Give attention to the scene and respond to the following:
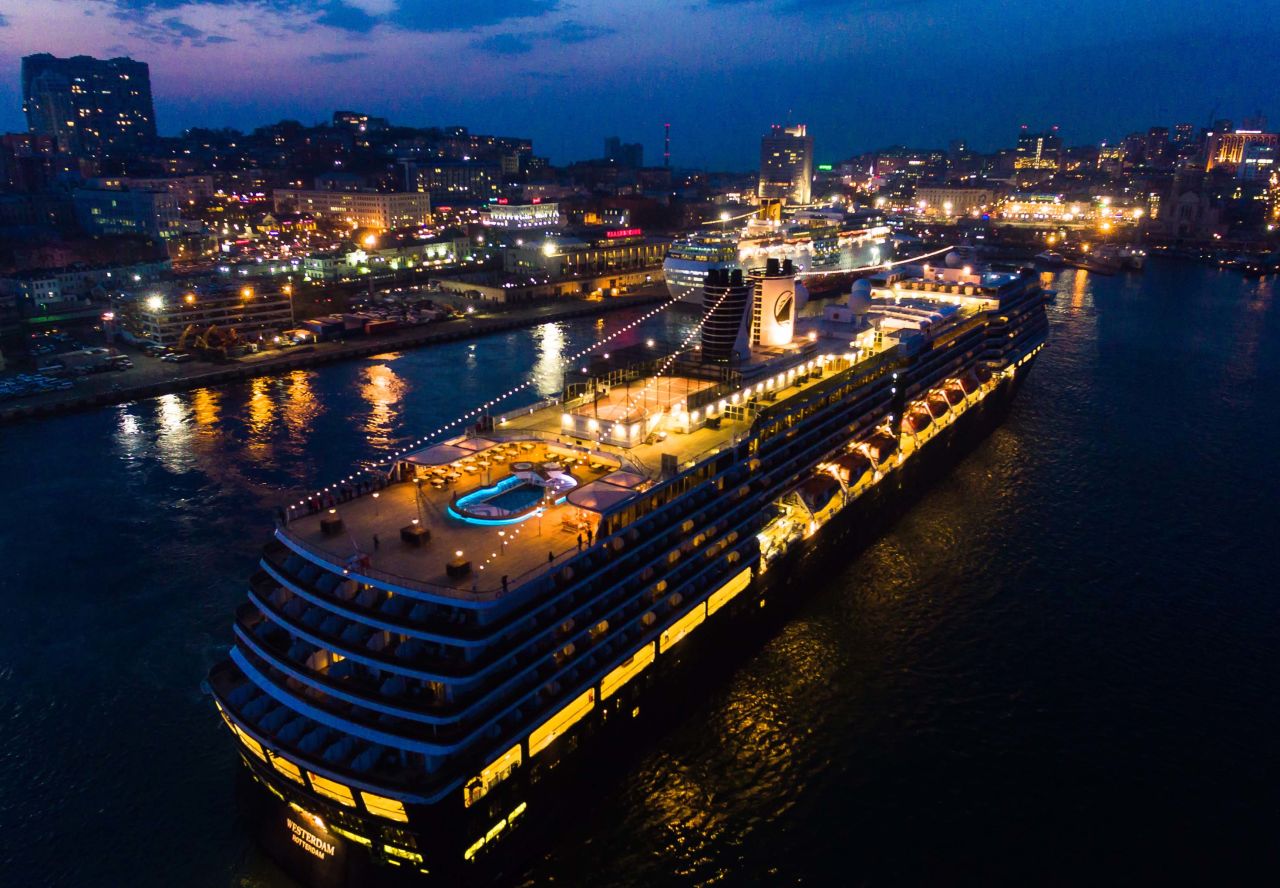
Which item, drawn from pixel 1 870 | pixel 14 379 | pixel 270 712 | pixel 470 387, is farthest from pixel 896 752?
pixel 14 379

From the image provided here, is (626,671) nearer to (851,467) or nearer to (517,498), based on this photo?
(517,498)

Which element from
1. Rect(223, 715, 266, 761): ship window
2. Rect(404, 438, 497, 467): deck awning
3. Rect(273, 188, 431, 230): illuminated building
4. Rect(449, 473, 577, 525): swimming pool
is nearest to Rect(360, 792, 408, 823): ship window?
Rect(223, 715, 266, 761): ship window

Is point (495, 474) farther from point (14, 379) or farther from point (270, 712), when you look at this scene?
point (14, 379)

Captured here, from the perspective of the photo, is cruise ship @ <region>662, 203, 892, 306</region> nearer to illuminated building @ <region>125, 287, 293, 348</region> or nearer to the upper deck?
illuminated building @ <region>125, 287, 293, 348</region>

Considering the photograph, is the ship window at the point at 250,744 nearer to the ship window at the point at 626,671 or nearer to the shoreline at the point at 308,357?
the ship window at the point at 626,671

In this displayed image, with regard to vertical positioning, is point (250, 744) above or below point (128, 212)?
below

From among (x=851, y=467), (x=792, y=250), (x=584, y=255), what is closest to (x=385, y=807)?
(x=851, y=467)
